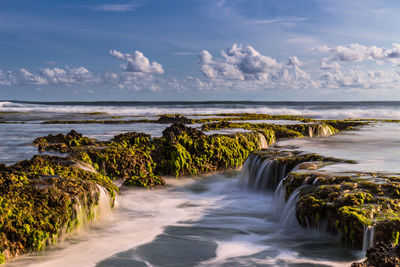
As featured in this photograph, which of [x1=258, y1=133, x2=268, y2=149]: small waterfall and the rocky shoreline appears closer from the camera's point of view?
the rocky shoreline

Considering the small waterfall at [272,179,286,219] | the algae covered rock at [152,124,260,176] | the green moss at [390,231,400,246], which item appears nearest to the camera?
the green moss at [390,231,400,246]

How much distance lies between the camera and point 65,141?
11.6 metres

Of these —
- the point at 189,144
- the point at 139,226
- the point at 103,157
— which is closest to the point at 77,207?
the point at 139,226

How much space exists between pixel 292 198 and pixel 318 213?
3.21 ft

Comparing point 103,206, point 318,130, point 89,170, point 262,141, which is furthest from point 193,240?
point 318,130

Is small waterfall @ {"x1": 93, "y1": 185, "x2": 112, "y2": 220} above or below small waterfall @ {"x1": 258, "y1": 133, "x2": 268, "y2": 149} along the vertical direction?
below

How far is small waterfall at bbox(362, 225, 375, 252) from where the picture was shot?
191 inches

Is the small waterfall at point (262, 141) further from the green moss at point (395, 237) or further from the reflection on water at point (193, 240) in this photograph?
the green moss at point (395, 237)

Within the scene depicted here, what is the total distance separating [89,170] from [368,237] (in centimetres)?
602

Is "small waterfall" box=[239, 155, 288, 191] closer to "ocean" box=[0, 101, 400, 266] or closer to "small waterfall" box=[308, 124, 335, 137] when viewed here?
"ocean" box=[0, 101, 400, 266]

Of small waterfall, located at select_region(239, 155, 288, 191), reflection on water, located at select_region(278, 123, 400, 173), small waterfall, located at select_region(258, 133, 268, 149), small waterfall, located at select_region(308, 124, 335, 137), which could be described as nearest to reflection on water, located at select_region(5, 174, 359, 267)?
small waterfall, located at select_region(239, 155, 288, 191)

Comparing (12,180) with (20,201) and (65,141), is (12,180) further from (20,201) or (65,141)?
(65,141)

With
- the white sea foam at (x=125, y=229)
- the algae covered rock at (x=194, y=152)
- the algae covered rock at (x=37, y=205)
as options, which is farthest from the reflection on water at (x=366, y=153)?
the algae covered rock at (x=37, y=205)

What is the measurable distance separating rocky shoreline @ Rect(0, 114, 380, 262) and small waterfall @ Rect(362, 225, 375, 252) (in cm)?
14
